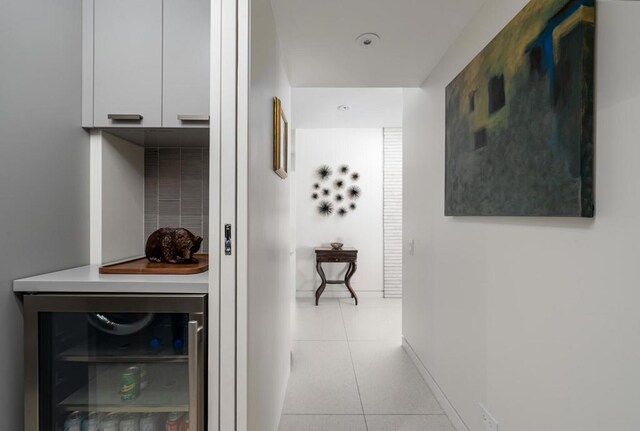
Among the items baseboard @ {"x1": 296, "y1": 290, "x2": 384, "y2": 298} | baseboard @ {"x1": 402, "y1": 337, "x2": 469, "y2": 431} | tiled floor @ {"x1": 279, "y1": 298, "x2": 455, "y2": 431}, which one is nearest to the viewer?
baseboard @ {"x1": 402, "y1": 337, "x2": 469, "y2": 431}

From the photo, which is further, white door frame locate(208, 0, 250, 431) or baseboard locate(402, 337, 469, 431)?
baseboard locate(402, 337, 469, 431)

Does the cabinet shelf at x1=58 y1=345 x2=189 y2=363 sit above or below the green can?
above

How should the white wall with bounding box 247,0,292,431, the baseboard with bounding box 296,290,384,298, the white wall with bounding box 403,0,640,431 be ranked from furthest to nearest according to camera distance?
the baseboard with bounding box 296,290,384,298, the white wall with bounding box 247,0,292,431, the white wall with bounding box 403,0,640,431

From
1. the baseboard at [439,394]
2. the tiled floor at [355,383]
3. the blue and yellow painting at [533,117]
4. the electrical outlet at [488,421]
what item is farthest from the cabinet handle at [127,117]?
the baseboard at [439,394]

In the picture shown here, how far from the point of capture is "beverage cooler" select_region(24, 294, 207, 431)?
1.15 metres

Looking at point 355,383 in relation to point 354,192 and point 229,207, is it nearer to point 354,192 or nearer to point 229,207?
point 229,207

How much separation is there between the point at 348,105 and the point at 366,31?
2106 millimetres

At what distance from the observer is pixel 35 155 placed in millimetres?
1244

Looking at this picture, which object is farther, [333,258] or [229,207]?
[333,258]

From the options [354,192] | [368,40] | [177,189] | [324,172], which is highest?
[368,40]

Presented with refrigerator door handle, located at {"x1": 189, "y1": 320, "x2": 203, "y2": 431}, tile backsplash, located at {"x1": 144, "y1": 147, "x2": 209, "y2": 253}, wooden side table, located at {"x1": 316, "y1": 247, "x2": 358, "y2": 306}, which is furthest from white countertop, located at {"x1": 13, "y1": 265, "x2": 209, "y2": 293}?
wooden side table, located at {"x1": 316, "y1": 247, "x2": 358, "y2": 306}

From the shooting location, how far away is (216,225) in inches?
44.3

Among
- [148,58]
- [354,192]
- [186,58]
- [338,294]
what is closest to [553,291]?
[186,58]

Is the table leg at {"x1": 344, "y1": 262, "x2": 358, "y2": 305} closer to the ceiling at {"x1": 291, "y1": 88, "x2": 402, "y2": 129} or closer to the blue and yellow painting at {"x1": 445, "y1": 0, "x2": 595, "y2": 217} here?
the ceiling at {"x1": 291, "y1": 88, "x2": 402, "y2": 129}
